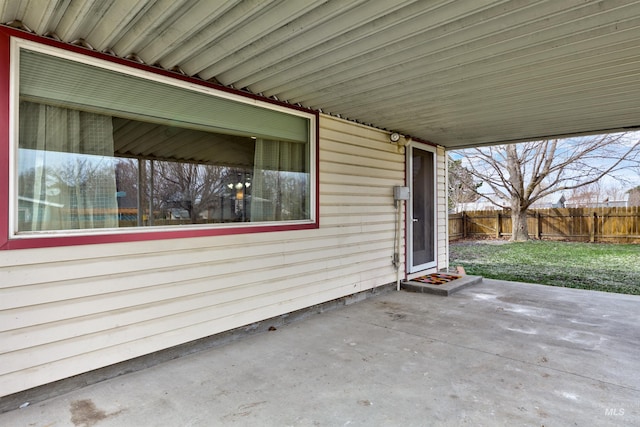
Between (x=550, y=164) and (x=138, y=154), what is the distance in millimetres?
12827

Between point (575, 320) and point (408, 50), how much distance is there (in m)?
3.33

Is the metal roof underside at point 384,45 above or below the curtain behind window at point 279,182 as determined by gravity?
above

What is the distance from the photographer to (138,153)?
2760 mm

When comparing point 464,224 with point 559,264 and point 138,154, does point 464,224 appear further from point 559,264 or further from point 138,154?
point 138,154

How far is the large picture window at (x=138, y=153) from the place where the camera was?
7.40ft

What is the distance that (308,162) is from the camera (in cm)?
393

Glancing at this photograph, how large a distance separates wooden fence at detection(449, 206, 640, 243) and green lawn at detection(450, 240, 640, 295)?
104 centimetres

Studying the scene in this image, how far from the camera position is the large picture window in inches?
88.8

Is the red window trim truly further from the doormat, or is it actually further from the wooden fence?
the wooden fence

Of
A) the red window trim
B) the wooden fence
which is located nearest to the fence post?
the wooden fence

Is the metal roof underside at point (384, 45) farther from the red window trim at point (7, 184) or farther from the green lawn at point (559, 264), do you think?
the green lawn at point (559, 264)

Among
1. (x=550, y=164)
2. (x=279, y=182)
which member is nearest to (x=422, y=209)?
(x=279, y=182)

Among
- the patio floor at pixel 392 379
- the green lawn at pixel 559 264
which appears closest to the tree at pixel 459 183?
the green lawn at pixel 559 264

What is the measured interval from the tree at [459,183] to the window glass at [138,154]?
38.4 feet
